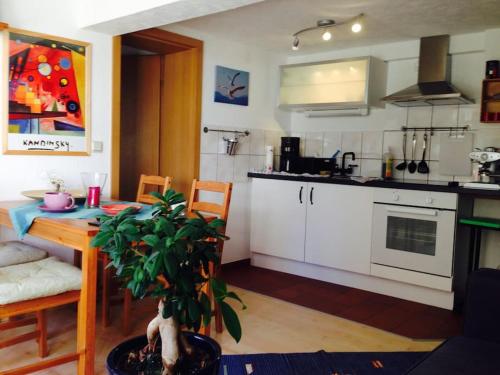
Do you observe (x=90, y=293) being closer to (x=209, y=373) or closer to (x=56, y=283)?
(x=56, y=283)

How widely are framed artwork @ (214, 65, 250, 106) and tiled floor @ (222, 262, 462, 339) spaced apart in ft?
4.92

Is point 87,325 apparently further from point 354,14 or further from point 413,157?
point 413,157

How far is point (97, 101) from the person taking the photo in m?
3.06

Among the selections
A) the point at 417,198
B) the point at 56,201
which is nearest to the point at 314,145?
the point at 417,198

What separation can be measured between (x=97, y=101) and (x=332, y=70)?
2107 mm

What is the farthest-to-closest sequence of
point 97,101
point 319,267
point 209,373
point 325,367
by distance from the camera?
point 319,267 → point 97,101 → point 325,367 → point 209,373

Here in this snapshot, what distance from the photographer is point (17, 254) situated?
2.29m

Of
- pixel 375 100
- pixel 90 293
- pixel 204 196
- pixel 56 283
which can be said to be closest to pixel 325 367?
pixel 90 293

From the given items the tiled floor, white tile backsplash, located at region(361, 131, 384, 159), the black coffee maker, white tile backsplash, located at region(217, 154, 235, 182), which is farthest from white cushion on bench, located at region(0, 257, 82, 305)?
white tile backsplash, located at region(361, 131, 384, 159)

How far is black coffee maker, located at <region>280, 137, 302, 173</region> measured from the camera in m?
4.36

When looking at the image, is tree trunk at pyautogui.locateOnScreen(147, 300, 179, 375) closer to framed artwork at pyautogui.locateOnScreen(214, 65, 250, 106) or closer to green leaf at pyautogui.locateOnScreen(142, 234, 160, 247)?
green leaf at pyautogui.locateOnScreen(142, 234, 160, 247)

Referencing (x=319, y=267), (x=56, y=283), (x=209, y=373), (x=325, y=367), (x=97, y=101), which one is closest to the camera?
(x=209, y=373)

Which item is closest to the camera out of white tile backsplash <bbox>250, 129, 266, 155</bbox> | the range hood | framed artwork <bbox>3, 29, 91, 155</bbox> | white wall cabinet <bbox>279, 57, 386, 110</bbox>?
framed artwork <bbox>3, 29, 91, 155</bbox>

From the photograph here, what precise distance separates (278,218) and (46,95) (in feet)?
6.98
